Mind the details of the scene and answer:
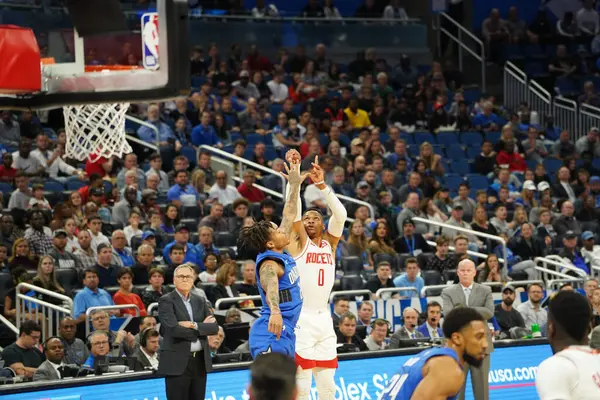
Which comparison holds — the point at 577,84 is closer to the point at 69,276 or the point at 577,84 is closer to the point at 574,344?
the point at 69,276

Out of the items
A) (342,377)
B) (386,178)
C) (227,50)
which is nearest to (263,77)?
(227,50)

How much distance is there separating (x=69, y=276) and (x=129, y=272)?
0.89 m

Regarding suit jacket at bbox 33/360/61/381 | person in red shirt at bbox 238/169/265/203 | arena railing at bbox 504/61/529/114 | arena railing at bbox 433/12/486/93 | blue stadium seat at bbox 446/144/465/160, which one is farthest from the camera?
arena railing at bbox 433/12/486/93

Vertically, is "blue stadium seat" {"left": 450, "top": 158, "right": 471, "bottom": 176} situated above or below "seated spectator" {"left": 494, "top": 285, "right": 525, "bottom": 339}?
above

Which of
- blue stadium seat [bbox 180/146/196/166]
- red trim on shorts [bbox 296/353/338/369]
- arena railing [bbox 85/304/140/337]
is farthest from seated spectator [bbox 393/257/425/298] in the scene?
red trim on shorts [bbox 296/353/338/369]

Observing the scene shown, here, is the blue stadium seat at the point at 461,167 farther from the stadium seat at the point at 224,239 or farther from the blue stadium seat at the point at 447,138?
the stadium seat at the point at 224,239

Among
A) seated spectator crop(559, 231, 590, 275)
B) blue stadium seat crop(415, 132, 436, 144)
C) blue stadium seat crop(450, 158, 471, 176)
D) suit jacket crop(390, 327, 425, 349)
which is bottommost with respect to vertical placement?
seated spectator crop(559, 231, 590, 275)

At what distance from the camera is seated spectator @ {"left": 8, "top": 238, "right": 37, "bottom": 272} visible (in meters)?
14.7

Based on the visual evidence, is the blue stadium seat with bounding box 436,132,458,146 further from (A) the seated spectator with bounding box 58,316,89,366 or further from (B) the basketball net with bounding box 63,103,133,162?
(B) the basketball net with bounding box 63,103,133,162

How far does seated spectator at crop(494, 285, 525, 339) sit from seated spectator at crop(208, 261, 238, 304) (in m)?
3.37

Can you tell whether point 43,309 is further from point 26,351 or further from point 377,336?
point 377,336

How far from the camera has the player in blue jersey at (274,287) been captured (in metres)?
9.41

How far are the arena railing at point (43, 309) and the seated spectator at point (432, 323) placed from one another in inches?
162

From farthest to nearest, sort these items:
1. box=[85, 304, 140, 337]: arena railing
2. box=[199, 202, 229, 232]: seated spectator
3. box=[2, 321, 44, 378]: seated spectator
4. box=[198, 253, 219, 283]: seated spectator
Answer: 1. box=[199, 202, 229, 232]: seated spectator
2. box=[198, 253, 219, 283]: seated spectator
3. box=[85, 304, 140, 337]: arena railing
4. box=[2, 321, 44, 378]: seated spectator
